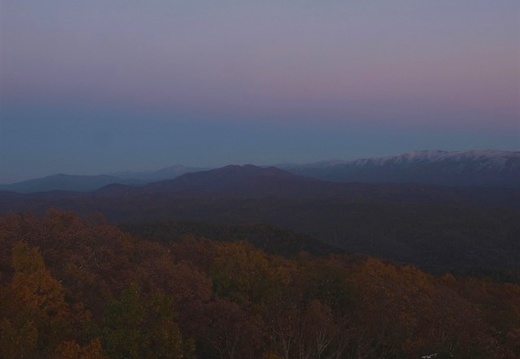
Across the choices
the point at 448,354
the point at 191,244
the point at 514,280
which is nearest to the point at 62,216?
the point at 191,244

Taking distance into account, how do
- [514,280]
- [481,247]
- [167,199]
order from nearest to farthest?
[514,280]
[481,247]
[167,199]

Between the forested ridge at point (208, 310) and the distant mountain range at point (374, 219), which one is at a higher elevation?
the forested ridge at point (208, 310)

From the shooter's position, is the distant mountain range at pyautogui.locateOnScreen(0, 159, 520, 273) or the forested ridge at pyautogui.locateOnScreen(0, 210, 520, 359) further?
the distant mountain range at pyautogui.locateOnScreen(0, 159, 520, 273)

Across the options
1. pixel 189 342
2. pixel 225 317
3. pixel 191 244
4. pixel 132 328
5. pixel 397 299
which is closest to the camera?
pixel 132 328

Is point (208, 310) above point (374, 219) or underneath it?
above

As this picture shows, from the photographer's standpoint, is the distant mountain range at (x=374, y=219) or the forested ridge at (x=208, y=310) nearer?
the forested ridge at (x=208, y=310)

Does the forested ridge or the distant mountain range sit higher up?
the forested ridge

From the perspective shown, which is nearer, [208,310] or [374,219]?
[208,310]

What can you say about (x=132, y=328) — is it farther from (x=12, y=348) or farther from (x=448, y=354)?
(x=448, y=354)
